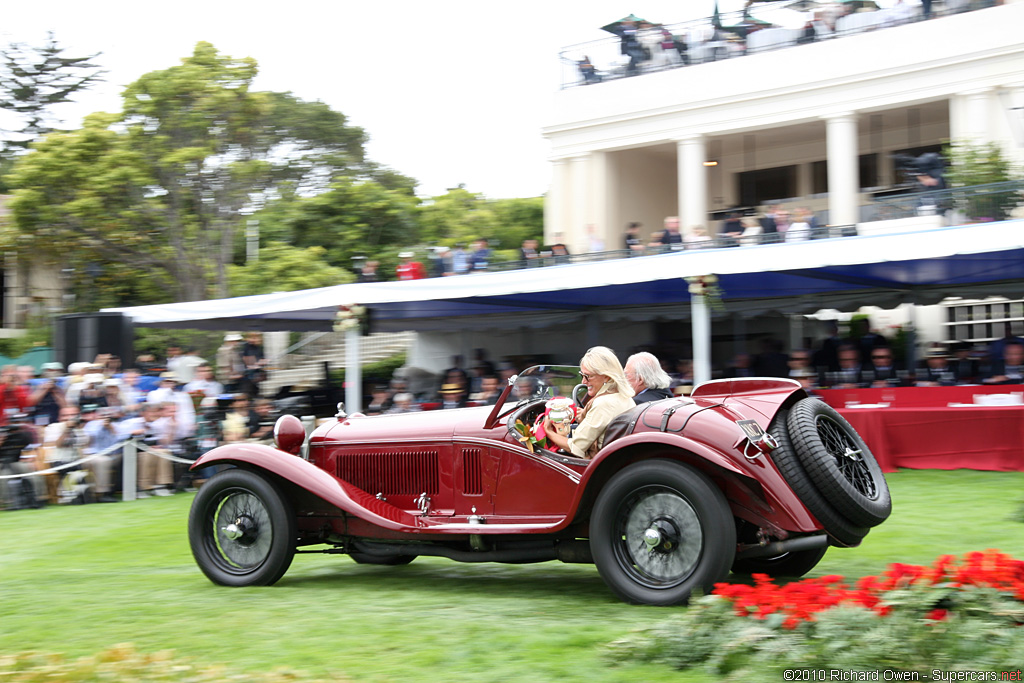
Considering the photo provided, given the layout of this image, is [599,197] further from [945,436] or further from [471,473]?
[471,473]

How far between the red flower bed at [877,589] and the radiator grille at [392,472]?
2502 mm

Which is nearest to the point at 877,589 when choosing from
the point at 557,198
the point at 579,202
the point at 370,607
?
the point at 370,607

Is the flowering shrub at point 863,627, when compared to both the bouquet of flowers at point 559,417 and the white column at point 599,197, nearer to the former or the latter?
the bouquet of flowers at point 559,417

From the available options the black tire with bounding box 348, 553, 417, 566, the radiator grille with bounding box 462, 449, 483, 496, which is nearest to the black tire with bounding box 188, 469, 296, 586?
the black tire with bounding box 348, 553, 417, 566

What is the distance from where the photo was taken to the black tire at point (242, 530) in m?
6.48

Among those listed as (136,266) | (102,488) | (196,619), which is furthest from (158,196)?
(196,619)

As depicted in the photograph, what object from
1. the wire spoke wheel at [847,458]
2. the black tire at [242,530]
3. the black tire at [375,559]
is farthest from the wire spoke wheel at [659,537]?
the black tire at [242,530]

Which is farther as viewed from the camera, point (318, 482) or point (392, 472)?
point (392, 472)

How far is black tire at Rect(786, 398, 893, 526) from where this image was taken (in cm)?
516

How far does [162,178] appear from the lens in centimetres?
2761

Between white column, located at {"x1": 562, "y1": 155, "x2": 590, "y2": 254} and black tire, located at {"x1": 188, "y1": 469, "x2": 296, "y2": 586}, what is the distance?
58.7 ft

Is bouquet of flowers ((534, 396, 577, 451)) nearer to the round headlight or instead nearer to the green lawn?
the green lawn

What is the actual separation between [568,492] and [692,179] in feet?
57.8

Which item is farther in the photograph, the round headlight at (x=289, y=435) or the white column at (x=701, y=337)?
the white column at (x=701, y=337)
